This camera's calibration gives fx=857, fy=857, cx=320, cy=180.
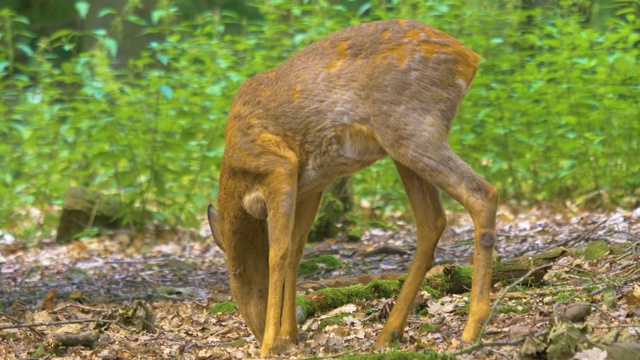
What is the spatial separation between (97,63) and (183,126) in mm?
1356

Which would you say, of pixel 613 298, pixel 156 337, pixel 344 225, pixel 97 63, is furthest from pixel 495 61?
pixel 613 298

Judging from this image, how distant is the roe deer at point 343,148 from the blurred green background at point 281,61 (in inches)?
164

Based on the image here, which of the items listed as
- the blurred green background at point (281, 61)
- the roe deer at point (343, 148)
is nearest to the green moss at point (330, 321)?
the roe deer at point (343, 148)

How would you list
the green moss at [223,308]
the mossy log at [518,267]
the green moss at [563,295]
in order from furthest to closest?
the green moss at [223,308], the mossy log at [518,267], the green moss at [563,295]

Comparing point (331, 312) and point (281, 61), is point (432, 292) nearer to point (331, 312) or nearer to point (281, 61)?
point (331, 312)

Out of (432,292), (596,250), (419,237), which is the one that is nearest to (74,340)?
(419,237)

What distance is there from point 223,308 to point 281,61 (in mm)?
4461

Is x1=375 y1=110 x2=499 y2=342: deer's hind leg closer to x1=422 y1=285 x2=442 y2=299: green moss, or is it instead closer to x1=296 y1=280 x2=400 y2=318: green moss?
x1=422 y1=285 x2=442 y2=299: green moss

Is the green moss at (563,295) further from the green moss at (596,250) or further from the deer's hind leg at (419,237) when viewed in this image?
the green moss at (596,250)

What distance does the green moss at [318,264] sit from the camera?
7956 millimetres

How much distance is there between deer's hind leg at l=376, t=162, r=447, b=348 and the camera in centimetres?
497

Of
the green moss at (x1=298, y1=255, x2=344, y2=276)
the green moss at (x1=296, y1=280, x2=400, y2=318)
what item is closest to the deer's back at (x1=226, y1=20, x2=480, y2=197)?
the green moss at (x1=296, y1=280, x2=400, y2=318)

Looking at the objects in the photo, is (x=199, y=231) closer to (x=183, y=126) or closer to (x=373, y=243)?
(x=183, y=126)

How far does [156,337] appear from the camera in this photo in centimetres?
590
